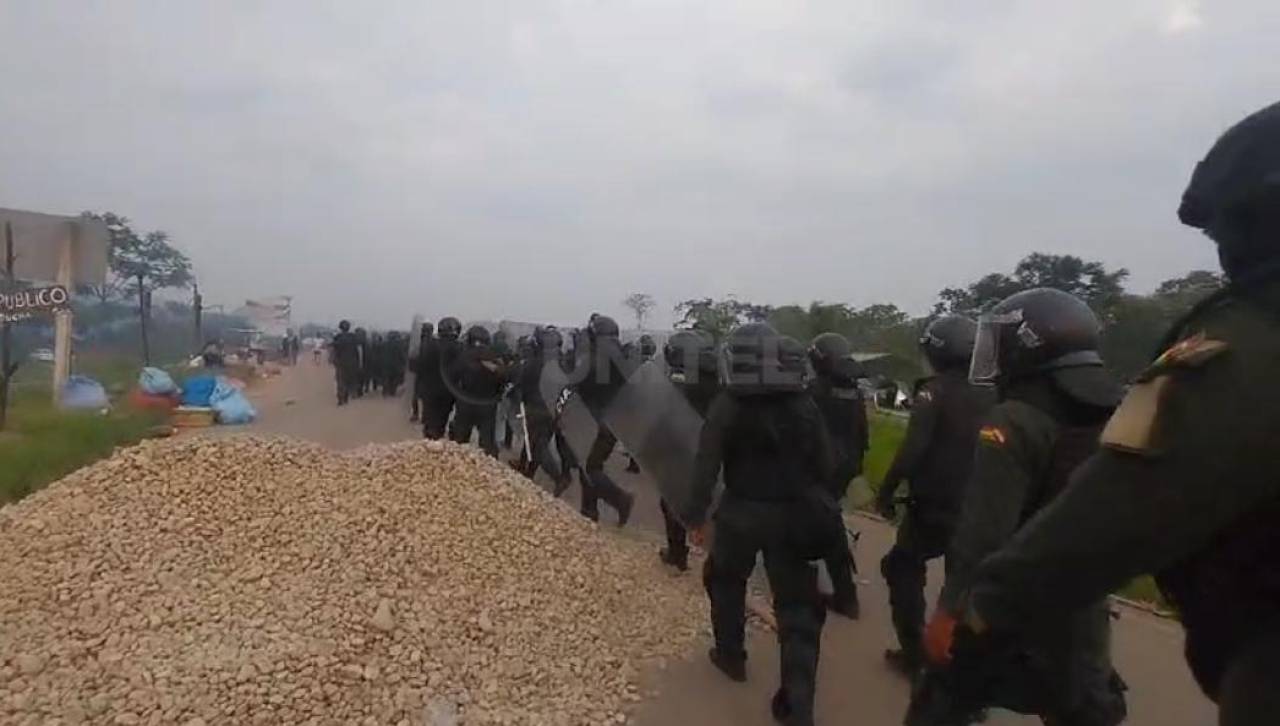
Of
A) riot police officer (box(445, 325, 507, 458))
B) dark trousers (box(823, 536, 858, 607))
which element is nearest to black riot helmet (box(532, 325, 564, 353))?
riot police officer (box(445, 325, 507, 458))

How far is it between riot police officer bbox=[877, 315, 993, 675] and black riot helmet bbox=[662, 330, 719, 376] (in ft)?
7.88

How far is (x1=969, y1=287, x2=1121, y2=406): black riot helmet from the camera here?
2.67 meters

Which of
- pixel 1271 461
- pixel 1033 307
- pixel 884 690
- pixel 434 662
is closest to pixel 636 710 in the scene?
pixel 434 662

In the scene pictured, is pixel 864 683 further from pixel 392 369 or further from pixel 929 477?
pixel 392 369

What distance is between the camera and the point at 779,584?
3998 mm

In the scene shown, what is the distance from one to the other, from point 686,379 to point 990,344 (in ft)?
14.1

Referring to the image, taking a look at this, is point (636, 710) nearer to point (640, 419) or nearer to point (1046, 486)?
point (1046, 486)

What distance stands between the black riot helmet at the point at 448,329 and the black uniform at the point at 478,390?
539 mm

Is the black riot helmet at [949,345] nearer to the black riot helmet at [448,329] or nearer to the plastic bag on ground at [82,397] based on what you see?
the black riot helmet at [448,329]

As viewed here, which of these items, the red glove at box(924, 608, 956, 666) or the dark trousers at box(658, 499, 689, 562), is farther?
the dark trousers at box(658, 499, 689, 562)

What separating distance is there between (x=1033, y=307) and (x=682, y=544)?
402 centimetres

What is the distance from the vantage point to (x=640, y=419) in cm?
735

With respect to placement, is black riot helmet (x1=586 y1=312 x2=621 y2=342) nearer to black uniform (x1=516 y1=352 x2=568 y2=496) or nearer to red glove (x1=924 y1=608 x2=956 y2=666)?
black uniform (x1=516 y1=352 x2=568 y2=496)

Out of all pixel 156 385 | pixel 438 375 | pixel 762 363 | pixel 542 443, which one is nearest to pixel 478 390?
pixel 438 375
